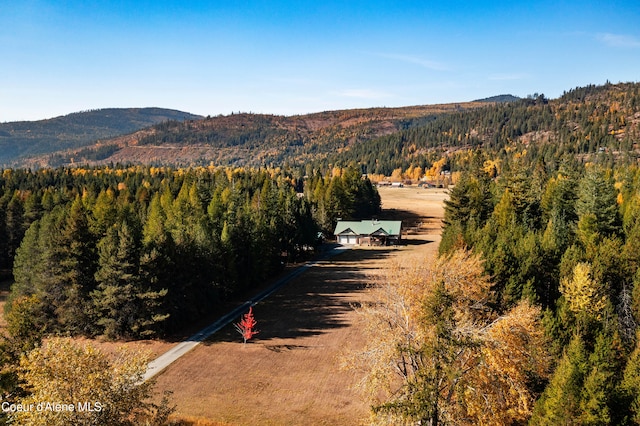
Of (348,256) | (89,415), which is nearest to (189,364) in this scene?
(89,415)

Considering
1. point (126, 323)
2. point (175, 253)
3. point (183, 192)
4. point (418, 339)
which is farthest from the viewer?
point (183, 192)

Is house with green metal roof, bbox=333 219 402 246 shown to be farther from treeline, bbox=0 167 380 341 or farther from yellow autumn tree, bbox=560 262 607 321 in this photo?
yellow autumn tree, bbox=560 262 607 321

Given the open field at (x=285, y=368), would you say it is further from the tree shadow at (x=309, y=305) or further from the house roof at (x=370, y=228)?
the house roof at (x=370, y=228)

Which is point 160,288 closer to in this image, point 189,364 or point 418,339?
point 189,364

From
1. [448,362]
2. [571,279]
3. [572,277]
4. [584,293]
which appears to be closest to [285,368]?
[448,362]

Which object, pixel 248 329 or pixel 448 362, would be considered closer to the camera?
pixel 448 362

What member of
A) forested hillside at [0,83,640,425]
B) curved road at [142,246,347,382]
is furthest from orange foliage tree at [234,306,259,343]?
forested hillside at [0,83,640,425]

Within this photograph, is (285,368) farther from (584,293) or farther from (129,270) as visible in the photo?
(584,293)

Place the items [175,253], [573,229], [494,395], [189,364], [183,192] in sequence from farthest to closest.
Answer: [183,192]
[573,229]
[175,253]
[189,364]
[494,395]
